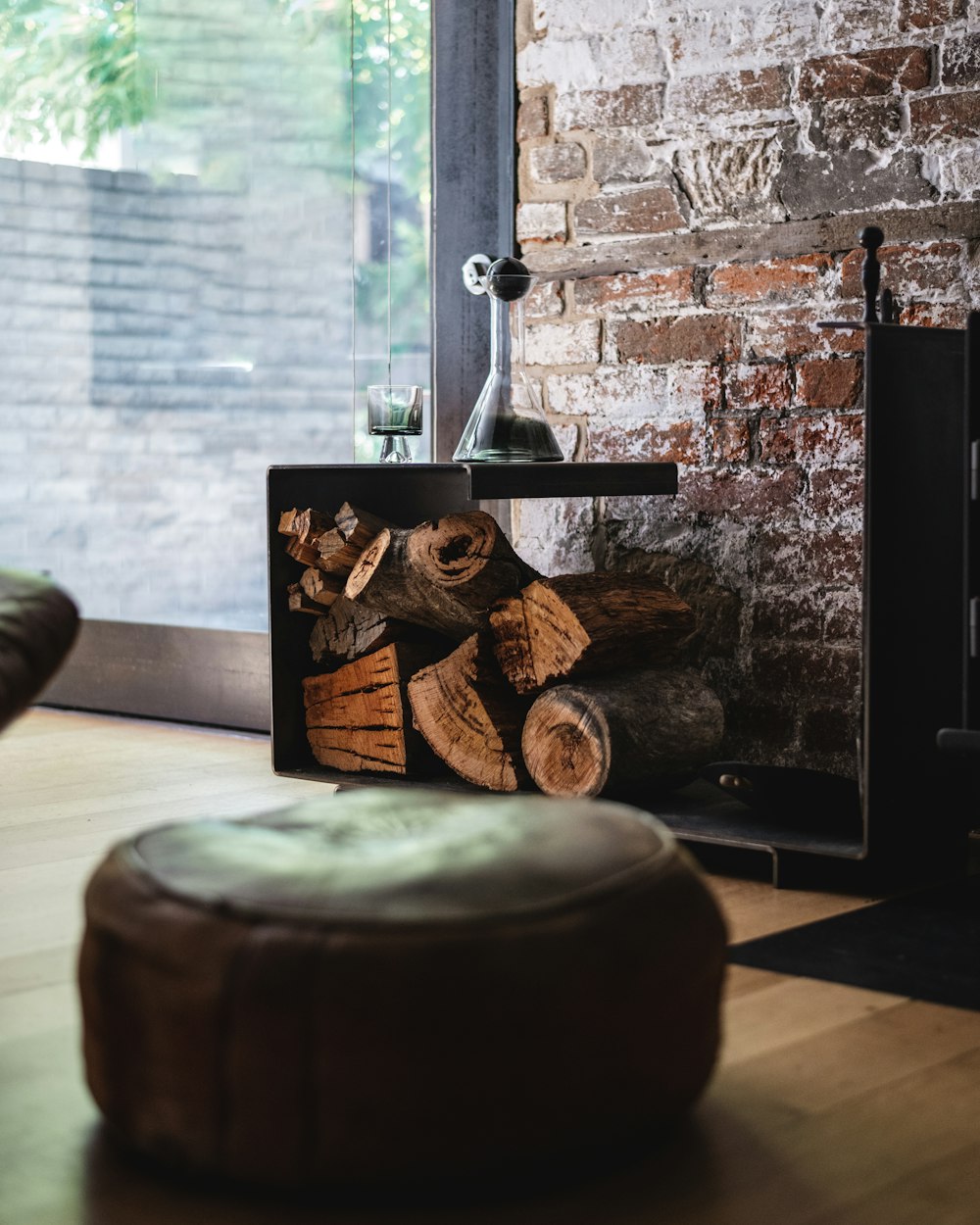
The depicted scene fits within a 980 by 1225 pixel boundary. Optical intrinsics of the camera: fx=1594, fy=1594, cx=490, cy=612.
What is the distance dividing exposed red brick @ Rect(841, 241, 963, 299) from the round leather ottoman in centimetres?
165

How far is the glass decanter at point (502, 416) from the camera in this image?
296 centimetres

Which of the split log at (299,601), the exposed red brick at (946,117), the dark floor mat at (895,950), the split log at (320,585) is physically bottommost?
the dark floor mat at (895,950)

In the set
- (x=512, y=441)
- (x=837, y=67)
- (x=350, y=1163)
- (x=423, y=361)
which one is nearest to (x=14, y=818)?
(x=512, y=441)

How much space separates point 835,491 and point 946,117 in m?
0.68

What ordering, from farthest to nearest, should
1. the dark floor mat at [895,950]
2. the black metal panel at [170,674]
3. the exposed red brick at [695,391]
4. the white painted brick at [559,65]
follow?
the black metal panel at [170,674] → the white painted brick at [559,65] → the exposed red brick at [695,391] → the dark floor mat at [895,950]

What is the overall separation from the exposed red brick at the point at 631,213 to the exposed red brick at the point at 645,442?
0.39 m

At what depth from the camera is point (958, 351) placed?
244 cm

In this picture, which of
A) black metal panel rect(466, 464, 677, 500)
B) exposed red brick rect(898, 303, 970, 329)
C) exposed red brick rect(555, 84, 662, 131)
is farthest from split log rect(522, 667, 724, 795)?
exposed red brick rect(555, 84, 662, 131)

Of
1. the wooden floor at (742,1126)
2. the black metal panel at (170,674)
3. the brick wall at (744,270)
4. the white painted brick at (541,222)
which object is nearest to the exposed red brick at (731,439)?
the brick wall at (744,270)

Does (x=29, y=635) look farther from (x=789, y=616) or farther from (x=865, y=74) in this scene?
(x=865, y=74)

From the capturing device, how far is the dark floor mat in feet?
6.64

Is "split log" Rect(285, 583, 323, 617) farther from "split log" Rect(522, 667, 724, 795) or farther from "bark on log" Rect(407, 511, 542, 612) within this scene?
"split log" Rect(522, 667, 724, 795)

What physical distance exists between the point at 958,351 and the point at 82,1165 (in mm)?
1714

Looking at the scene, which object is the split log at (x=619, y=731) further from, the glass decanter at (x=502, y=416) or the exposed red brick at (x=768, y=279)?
the exposed red brick at (x=768, y=279)
